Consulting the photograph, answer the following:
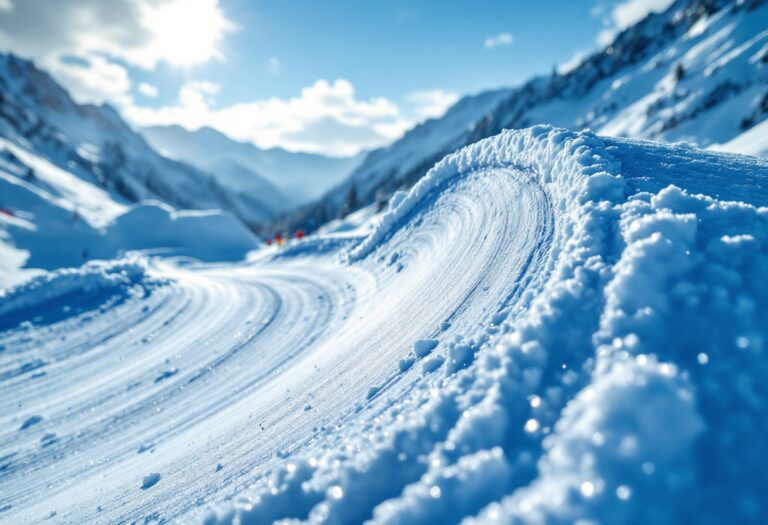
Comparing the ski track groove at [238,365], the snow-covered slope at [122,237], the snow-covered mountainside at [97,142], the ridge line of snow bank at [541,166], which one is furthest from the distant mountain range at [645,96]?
the snow-covered slope at [122,237]

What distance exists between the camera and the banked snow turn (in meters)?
2.07

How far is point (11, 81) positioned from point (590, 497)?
158042 millimetres

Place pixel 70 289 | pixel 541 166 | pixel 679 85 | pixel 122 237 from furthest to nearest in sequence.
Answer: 1. pixel 679 85
2. pixel 122 237
3. pixel 70 289
4. pixel 541 166

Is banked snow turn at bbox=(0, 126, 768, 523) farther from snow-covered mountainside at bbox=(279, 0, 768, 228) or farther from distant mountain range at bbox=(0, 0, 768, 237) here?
snow-covered mountainside at bbox=(279, 0, 768, 228)

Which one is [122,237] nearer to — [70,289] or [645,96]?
[70,289]

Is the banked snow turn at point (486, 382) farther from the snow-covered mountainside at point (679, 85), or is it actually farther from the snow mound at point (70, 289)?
the snow-covered mountainside at point (679, 85)

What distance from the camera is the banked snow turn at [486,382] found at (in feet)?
6.81

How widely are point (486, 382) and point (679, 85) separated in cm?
4223

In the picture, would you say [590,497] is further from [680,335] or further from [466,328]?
[466,328]

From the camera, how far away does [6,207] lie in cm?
2442

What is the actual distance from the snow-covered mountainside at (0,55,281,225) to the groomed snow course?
230 ft

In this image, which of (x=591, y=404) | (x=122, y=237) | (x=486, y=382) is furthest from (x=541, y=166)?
(x=122, y=237)

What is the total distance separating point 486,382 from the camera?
269 cm

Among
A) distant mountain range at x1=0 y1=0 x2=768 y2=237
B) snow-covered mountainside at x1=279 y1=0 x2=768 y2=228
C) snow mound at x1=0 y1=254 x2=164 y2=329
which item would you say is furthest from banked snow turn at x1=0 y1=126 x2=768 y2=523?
snow-covered mountainside at x1=279 y1=0 x2=768 y2=228
